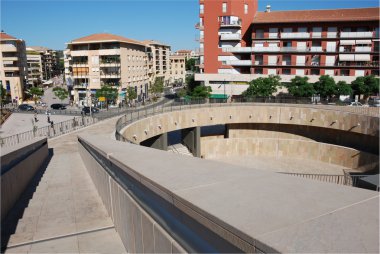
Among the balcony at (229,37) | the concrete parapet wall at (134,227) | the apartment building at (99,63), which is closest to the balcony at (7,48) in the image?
the apartment building at (99,63)

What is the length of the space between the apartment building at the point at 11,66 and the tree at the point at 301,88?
5485cm

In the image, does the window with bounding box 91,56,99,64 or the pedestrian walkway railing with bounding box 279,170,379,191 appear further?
the window with bounding box 91,56,99,64

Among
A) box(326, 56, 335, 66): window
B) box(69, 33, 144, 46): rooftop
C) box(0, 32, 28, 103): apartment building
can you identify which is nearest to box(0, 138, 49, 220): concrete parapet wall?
box(326, 56, 335, 66): window

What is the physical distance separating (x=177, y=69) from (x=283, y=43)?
64.8 meters

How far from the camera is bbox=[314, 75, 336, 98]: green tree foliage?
4062cm

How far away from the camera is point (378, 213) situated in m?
2.13

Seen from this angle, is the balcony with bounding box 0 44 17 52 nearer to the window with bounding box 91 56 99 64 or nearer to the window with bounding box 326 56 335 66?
the window with bounding box 91 56 99 64

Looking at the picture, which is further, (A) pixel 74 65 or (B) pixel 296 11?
(A) pixel 74 65

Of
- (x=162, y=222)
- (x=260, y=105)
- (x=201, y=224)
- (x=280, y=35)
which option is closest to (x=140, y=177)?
(x=162, y=222)

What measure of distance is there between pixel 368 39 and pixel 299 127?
21151 mm

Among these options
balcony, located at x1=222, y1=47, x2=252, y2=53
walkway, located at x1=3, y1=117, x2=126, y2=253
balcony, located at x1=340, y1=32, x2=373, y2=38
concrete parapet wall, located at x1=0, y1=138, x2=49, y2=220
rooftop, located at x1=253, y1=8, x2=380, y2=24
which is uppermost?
rooftop, located at x1=253, y1=8, x2=380, y2=24

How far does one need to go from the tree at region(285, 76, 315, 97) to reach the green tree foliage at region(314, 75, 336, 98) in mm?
1026

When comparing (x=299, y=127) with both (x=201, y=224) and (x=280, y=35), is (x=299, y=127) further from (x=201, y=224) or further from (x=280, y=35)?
(x=201, y=224)

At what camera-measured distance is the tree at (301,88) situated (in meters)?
40.9
